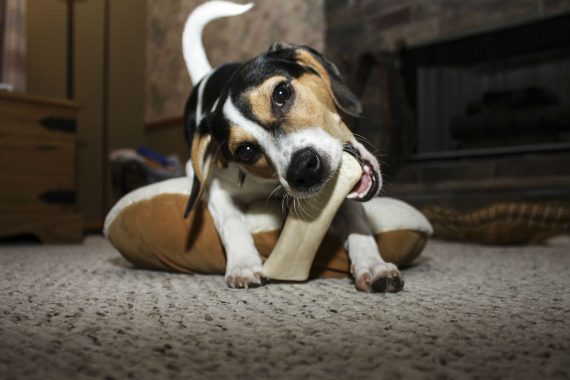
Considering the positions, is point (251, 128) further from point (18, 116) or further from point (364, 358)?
point (18, 116)

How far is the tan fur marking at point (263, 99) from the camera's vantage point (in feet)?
4.25

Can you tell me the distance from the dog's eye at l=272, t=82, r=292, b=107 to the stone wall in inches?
109

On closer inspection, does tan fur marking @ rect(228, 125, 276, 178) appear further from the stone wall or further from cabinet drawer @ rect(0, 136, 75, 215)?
the stone wall

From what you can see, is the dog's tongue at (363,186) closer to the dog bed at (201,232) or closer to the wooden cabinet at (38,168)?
the dog bed at (201,232)

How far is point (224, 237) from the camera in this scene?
Result: 1444 millimetres

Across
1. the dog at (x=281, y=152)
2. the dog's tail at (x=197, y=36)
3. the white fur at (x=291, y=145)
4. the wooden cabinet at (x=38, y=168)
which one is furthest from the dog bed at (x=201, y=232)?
the wooden cabinet at (x=38, y=168)

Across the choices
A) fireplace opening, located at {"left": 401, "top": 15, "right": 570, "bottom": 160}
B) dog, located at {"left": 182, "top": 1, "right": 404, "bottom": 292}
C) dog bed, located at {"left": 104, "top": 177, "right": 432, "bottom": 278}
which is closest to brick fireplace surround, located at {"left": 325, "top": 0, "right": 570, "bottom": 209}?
fireplace opening, located at {"left": 401, "top": 15, "right": 570, "bottom": 160}

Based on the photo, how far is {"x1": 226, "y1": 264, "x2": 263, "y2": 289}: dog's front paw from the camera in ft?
4.31

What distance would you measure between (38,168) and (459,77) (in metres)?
2.66

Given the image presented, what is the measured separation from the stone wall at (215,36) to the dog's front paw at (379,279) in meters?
2.98

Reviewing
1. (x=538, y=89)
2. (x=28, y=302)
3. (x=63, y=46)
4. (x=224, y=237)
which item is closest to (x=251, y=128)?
(x=224, y=237)

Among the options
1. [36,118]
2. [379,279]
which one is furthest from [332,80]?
[36,118]

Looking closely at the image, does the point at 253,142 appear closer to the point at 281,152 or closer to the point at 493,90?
the point at 281,152

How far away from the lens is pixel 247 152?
134 centimetres
